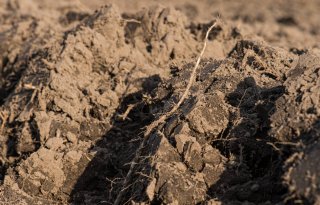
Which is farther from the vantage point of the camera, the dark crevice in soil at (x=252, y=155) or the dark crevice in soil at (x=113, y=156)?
the dark crevice in soil at (x=113, y=156)

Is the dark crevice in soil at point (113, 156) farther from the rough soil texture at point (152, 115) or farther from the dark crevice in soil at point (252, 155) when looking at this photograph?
the dark crevice in soil at point (252, 155)

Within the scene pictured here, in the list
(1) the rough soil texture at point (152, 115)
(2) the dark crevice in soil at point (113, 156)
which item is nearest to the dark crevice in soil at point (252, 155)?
(1) the rough soil texture at point (152, 115)

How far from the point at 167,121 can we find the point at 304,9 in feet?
26.4

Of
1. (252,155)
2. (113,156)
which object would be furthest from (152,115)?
(252,155)

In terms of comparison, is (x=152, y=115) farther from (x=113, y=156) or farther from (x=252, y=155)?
(x=252, y=155)

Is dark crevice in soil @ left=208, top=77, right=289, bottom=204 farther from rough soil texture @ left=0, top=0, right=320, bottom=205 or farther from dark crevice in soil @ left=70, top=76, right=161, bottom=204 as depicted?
dark crevice in soil @ left=70, top=76, right=161, bottom=204

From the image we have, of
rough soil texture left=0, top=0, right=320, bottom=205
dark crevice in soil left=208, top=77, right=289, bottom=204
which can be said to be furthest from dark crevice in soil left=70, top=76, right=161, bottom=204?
dark crevice in soil left=208, top=77, right=289, bottom=204

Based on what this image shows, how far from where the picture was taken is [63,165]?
4.19 metres

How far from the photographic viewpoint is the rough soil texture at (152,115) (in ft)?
11.4

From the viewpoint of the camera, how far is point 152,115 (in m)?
4.49

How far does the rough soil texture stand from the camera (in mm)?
3475

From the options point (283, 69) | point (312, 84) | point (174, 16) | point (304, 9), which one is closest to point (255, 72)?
point (283, 69)

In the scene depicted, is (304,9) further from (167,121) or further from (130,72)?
(167,121)

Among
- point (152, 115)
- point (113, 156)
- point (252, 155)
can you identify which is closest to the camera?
point (252, 155)
